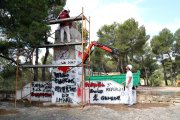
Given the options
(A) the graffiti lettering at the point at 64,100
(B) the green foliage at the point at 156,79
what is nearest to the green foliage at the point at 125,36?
(B) the green foliage at the point at 156,79

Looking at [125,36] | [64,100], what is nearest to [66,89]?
[64,100]

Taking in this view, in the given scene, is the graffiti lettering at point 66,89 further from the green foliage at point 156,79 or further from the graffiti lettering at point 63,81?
the green foliage at point 156,79

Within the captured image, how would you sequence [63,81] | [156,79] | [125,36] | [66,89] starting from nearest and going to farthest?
[66,89]
[63,81]
[125,36]
[156,79]

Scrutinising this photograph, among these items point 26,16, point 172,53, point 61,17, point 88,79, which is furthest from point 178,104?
point 172,53

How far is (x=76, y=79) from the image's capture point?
11820 mm

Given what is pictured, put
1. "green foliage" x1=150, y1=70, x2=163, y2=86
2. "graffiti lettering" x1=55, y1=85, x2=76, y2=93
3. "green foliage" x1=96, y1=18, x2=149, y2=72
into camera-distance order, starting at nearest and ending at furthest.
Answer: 1. "graffiti lettering" x1=55, y1=85, x2=76, y2=93
2. "green foliage" x1=96, y1=18, x2=149, y2=72
3. "green foliage" x1=150, y1=70, x2=163, y2=86

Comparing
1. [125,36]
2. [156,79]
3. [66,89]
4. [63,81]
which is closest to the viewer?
[66,89]

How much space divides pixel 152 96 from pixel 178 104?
125 cm

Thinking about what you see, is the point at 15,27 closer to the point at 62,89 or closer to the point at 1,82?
the point at 62,89

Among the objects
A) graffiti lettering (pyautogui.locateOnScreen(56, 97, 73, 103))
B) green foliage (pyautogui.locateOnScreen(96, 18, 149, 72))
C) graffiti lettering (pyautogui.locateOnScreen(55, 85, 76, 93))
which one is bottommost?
graffiti lettering (pyautogui.locateOnScreen(56, 97, 73, 103))

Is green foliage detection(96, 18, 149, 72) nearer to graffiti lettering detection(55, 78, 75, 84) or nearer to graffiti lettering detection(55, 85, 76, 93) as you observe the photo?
graffiti lettering detection(55, 78, 75, 84)

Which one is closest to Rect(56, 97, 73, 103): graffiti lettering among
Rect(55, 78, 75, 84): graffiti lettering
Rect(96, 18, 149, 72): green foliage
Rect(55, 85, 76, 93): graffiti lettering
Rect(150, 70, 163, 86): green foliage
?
Rect(55, 85, 76, 93): graffiti lettering

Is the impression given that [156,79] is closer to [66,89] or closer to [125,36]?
[125,36]

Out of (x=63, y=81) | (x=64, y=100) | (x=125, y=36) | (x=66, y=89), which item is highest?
(x=125, y=36)
